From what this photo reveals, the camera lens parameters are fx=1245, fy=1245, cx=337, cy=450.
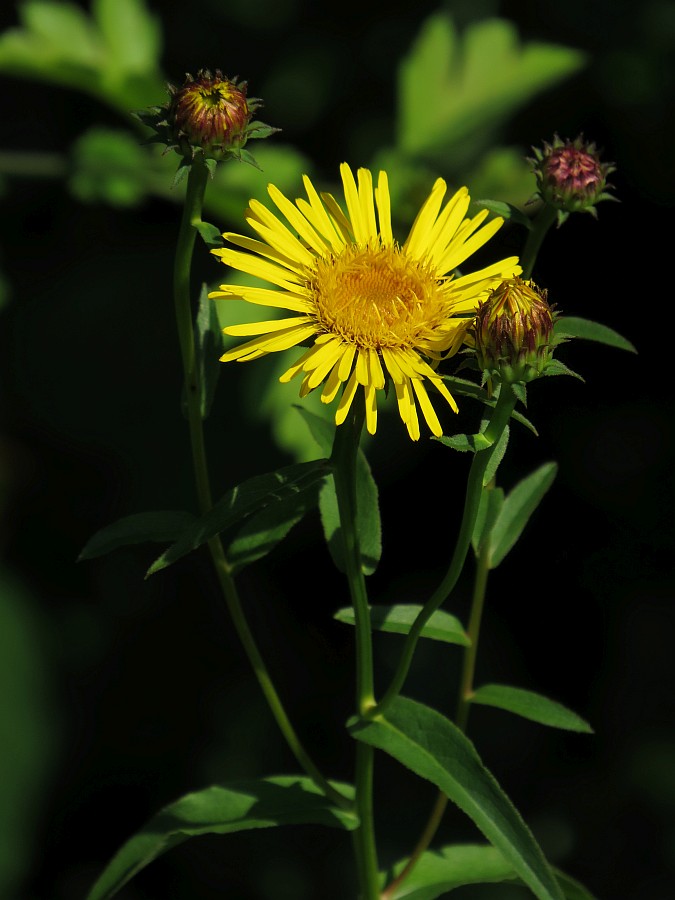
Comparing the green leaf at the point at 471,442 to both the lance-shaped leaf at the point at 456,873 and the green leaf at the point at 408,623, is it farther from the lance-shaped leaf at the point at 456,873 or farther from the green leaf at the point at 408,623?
the lance-shaped leaf at the point at 456,873

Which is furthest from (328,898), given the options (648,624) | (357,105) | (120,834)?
(357,105)

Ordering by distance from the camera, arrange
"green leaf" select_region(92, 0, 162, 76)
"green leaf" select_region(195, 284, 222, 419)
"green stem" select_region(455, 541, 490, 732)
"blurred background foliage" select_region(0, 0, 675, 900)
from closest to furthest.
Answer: "green leaf" select_region(195, 284, 222, 419), "green stem" select_region(455, 541, 490, 732), "green leaf" select_region(92, 0, 162, 76), "blurred background foliage" select_region(0, 0, 675, 900)

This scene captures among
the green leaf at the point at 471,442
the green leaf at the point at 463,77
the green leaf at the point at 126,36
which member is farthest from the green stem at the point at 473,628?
the green leaf at the point at 126,36

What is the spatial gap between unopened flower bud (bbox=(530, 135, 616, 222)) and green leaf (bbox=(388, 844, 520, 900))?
120cm

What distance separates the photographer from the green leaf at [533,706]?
2.10 meters

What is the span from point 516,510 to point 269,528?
49 cm

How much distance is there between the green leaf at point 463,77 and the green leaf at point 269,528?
1394 millimetres

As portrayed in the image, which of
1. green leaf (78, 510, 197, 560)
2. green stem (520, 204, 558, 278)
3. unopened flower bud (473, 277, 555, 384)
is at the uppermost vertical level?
green stem (520, 204, 558, 278)

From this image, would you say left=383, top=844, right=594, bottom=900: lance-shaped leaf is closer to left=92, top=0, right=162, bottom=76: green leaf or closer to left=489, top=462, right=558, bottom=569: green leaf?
left=489, top=462, right=558, bottom=569: green leaf

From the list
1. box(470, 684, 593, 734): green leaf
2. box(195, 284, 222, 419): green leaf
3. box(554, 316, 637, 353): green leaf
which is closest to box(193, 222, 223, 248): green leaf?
box(195, 284, 222, 419): green leaf

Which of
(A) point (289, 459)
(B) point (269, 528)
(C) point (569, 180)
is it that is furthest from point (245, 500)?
(A) point (289, 459)

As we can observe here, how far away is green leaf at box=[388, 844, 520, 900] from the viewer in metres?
2.29

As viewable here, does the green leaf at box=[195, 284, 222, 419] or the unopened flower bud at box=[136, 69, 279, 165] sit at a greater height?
the unopened flower bud at box=[136, 69, 279, 165]

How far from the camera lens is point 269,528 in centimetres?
216
